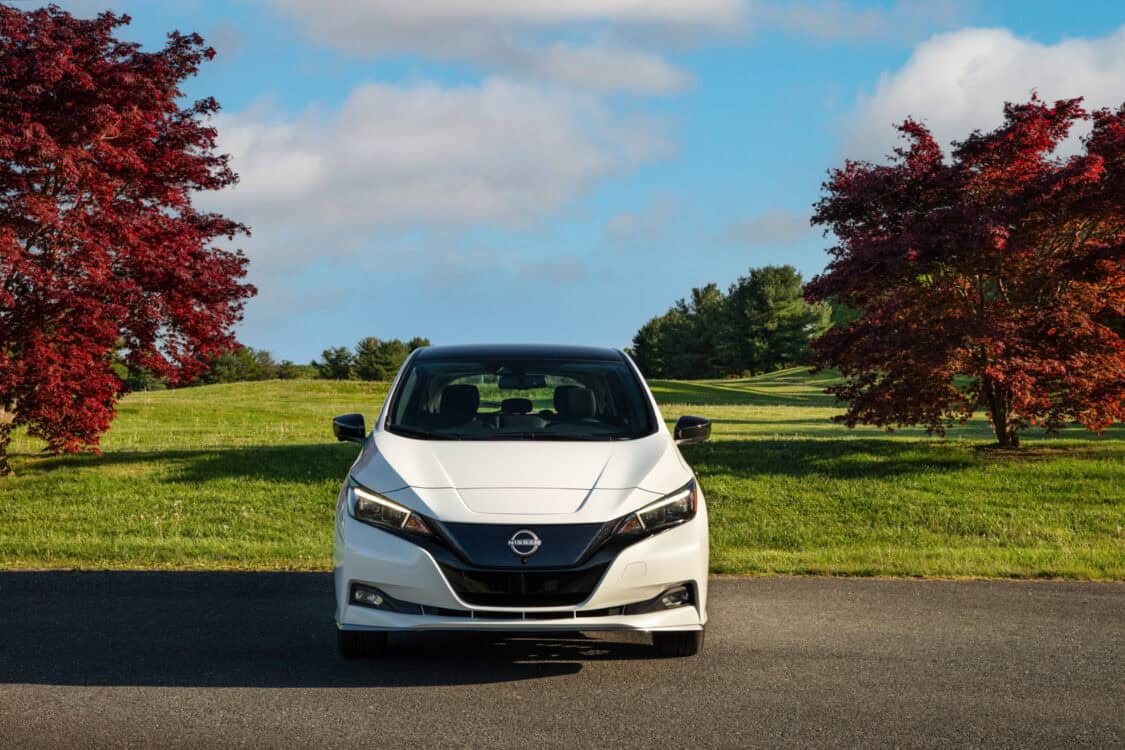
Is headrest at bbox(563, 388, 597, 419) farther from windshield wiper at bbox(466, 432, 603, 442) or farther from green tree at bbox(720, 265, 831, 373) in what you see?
green tree at bbox(720, 265, 831, 373)

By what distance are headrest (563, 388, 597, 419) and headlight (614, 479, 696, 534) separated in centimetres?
137

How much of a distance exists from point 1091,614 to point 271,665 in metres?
5.57

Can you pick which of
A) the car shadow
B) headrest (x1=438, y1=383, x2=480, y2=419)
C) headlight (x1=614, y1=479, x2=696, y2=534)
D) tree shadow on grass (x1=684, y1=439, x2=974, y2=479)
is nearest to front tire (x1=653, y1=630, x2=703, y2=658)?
the car shadow

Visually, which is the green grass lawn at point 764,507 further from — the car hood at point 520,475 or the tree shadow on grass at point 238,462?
the car hood at point 520,475

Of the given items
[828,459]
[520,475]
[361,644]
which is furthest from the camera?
[828,459]

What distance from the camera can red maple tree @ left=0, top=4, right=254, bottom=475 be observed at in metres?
15.3

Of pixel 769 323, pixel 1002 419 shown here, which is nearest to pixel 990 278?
pixel 1002 419

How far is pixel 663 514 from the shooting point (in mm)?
6137

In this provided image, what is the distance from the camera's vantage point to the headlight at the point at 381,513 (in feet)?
19.6

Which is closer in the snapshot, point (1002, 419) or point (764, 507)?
point (764, 507)

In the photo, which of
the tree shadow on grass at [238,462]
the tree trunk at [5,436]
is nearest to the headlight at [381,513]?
the tree shadow on grass at [238,462]

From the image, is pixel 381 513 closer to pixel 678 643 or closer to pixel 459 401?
pixel 459 401

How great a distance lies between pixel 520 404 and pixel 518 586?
236 cm

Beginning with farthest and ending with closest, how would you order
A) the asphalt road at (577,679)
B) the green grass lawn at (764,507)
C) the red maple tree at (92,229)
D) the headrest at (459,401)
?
the red maple tree at (92,229)
the green grass lawn at (764,507)
the headrest at (459,401)
the asphalt road at (577,679)
